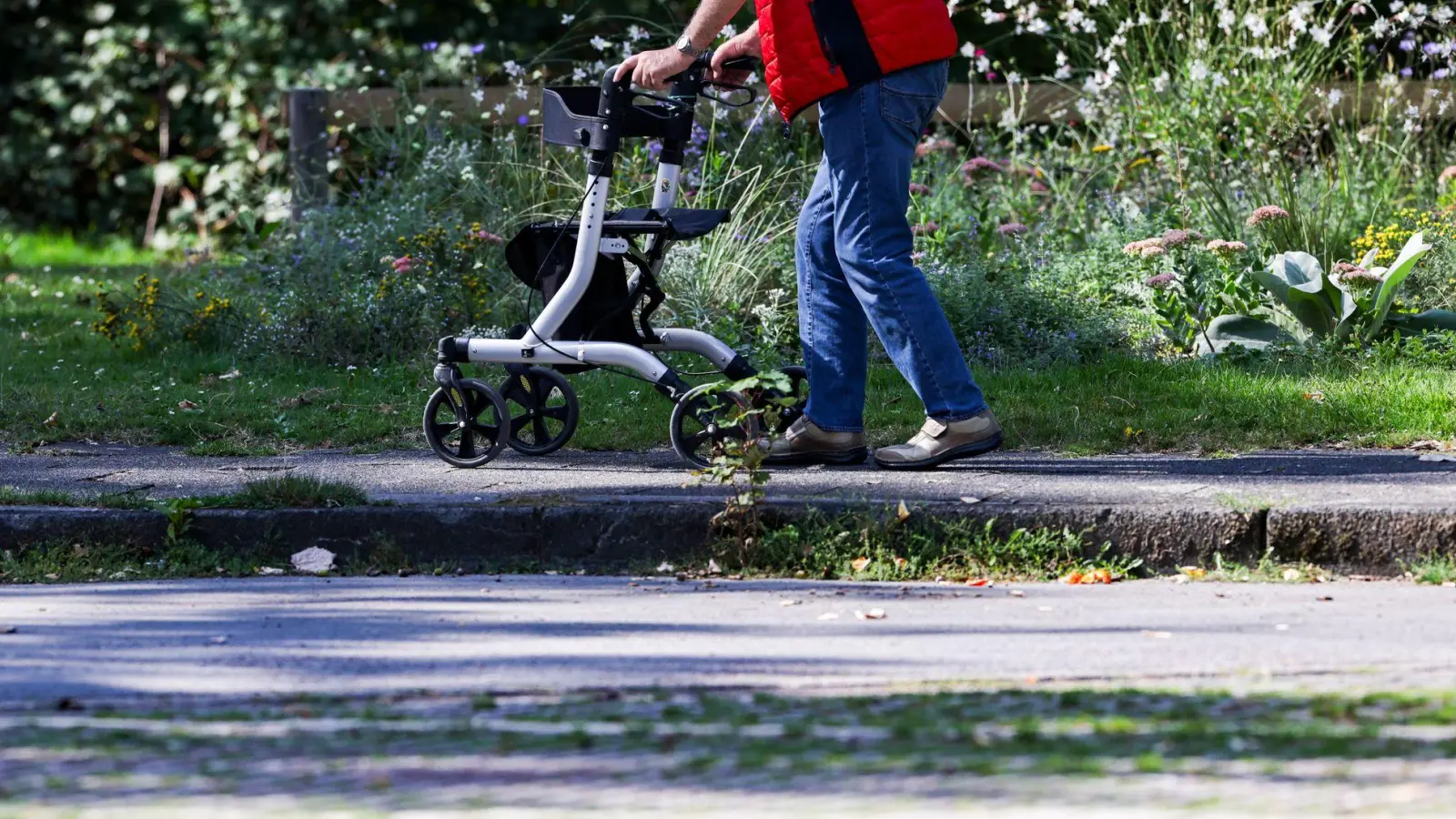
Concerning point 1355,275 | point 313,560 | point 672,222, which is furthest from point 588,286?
point 1355,275

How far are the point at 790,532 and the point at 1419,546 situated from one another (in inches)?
56.0

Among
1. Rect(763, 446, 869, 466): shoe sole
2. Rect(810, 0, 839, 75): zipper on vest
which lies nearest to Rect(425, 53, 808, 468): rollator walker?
Rect(763, 446, 869, 466): shoe sole

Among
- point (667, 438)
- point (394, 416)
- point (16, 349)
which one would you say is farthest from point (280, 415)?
point (16, 349)

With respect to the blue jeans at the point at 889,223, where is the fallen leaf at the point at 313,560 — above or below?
below

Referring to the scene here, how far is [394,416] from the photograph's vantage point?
5.61m

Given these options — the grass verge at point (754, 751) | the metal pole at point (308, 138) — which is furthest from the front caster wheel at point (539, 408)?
the metal pole at point (308, 138)

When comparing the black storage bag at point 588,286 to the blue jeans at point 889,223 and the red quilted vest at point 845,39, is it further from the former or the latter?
the red quilted vest at point 845,39

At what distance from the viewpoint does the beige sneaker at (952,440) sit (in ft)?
14.9

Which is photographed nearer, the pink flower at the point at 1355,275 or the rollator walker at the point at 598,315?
the rollator walker at the point at 598,315

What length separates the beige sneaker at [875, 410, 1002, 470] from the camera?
4.54 meters

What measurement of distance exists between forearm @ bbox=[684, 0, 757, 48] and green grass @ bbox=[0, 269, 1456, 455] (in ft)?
4.41

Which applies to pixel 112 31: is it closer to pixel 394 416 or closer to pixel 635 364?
pixel 394 416

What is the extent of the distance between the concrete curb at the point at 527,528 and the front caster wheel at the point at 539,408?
0.65 metres

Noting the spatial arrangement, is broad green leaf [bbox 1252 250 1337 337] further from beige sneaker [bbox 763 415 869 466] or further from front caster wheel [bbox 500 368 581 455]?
front caster wheel [bbox 500 368 581 455]
